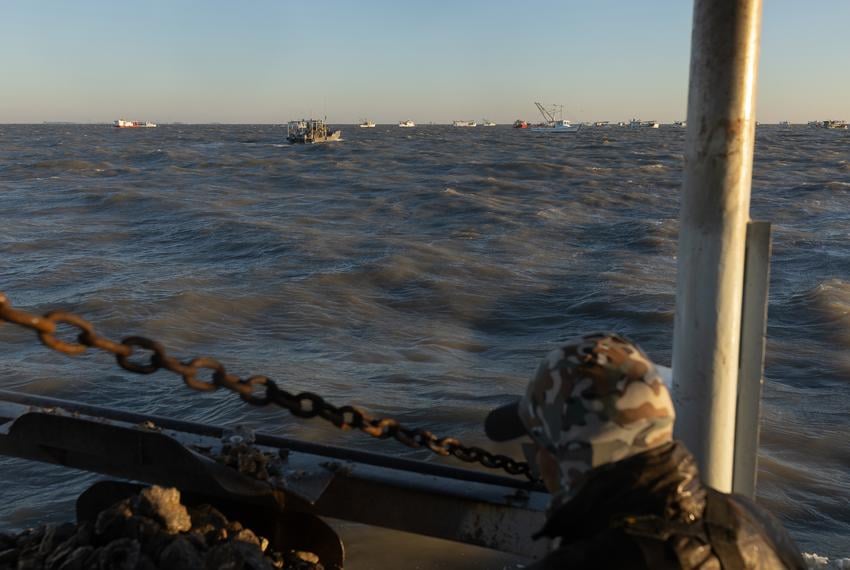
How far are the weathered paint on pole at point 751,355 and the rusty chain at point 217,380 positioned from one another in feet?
2.45

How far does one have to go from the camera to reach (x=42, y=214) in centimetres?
2045

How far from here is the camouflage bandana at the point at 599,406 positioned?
166cm

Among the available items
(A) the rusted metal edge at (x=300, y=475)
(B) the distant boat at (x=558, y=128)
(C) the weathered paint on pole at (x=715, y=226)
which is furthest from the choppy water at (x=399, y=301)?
(B) the distant boat at (x=558, y=128)

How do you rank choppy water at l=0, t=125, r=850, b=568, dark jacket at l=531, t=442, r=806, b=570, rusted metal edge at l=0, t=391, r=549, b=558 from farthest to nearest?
choppy water at l=0, t=125, r=850, b=568
rusted metal edge at l=0, t=391, r=549, b=558
dark jacket at l=531, t=442, r=806, b=570

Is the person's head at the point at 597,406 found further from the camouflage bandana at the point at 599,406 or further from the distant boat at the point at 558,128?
the distant boat at the point at 558,128

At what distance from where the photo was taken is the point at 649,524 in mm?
1600

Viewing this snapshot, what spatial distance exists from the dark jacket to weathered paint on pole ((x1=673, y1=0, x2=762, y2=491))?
0.96 meters

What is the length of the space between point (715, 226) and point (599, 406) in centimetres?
111

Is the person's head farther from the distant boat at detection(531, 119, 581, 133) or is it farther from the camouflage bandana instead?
the distant boat at detection(531, 119, 581, 133)

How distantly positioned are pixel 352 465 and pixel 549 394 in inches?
61.7

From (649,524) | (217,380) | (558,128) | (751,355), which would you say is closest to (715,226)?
(751,355)

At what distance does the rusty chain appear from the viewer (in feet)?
6.51

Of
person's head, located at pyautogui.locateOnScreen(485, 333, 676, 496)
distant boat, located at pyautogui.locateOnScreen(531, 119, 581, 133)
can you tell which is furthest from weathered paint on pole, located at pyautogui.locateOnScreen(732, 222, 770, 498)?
distant boat, located at pyautogui.locateOnScreen(531, 119, 581, 133)

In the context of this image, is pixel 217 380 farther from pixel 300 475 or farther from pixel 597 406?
pixel 597 406
